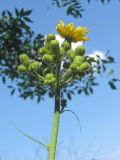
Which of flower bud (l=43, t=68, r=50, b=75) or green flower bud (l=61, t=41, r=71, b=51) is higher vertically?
green flower bud (l=61, t=41, r=71, b=51)

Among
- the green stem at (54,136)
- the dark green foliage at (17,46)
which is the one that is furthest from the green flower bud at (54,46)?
the dark green foliage at (17,46)

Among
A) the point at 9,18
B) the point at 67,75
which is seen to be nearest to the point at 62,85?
the point at 67,75

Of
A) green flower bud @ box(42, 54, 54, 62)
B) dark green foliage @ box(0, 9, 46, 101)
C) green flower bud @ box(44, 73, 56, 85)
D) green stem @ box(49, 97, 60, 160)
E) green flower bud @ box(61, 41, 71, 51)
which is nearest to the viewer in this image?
green stem @ box(49, 97, 60, 160)

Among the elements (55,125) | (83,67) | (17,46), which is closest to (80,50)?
(83,67)

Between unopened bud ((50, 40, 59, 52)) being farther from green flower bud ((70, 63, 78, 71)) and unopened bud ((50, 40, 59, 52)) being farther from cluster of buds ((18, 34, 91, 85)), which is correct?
green flower bud ((70, 63, 78, 71))

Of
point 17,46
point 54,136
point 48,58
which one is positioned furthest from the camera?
point 17,46

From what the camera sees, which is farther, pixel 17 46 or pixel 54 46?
pixel 17 46

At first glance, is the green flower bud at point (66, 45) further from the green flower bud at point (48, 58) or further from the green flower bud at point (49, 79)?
the green flower bud at point (49, 79)

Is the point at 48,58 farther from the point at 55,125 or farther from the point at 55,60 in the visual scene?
the point at 55,125

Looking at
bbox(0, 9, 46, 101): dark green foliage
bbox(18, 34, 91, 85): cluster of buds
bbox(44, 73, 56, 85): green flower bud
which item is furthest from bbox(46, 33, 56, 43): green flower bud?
bbox(0, 9, 46, 101): dark green foliage
